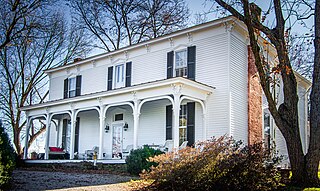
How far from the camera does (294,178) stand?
11.4m

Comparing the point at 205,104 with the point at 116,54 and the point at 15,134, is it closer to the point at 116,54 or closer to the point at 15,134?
the point at 116,54

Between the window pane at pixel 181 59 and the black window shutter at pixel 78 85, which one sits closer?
the window pane at pixel 181 59

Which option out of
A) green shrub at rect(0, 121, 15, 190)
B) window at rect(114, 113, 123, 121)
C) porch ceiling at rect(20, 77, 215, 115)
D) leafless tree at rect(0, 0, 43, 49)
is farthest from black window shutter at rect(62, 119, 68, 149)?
green shrub at rect(0, 121, 15, 190)

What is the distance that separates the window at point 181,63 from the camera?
1767cm

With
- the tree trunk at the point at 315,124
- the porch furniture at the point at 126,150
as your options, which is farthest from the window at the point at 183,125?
the tree trunk at the point at 315,124

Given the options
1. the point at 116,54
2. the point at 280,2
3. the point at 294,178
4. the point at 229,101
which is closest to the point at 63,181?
the point at 294,178

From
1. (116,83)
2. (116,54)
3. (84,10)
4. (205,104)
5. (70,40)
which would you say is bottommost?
(205,104)

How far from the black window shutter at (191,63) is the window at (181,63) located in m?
0.35

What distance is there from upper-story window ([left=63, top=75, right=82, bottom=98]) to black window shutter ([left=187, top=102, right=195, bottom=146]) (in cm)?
852

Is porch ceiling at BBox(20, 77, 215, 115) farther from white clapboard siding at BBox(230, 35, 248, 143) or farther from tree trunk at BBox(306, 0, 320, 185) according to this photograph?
tree trunk at BBox(306, 0, 320, 185)

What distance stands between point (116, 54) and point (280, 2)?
10415 mm

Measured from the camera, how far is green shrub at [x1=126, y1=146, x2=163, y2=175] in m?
13.7

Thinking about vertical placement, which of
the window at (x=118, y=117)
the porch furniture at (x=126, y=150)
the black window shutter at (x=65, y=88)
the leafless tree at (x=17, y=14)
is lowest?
the porch furniture at (x=126, y=150)

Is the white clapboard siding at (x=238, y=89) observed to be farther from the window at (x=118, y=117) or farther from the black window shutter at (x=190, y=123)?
the window at (x=118, y=117)
